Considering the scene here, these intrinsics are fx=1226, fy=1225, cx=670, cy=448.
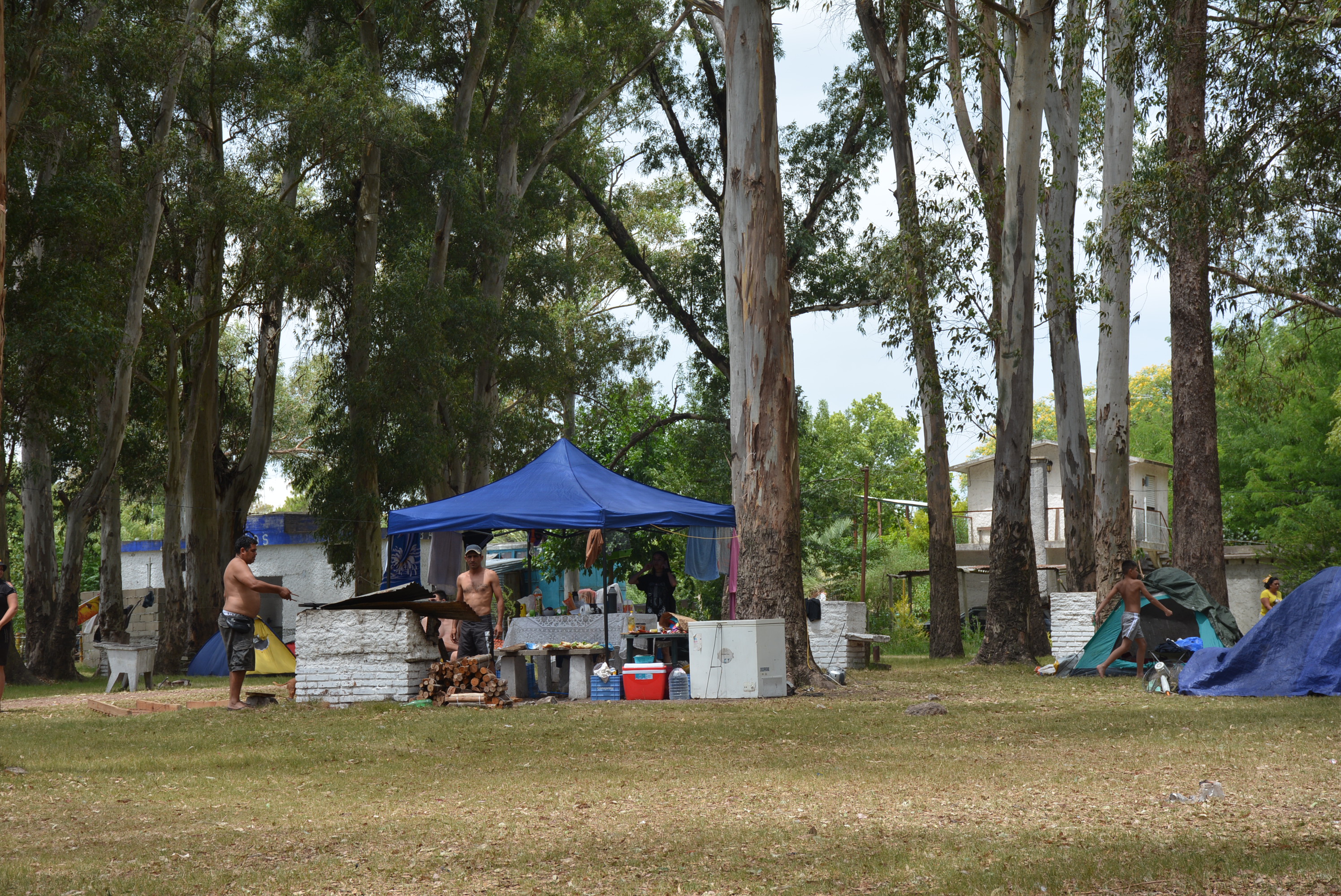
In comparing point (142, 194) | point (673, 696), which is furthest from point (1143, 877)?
point (142, 194)

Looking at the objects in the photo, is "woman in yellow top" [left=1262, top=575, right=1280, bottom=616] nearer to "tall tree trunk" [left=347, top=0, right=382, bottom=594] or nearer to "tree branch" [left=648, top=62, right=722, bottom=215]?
"tree branch" [left=648, top=62, right=722, bottom=215]

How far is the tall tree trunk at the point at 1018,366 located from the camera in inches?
709

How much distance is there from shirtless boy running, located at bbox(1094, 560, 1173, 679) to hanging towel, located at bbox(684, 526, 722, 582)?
5903 millimetres

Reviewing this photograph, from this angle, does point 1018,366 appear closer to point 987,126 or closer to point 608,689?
point 987,126

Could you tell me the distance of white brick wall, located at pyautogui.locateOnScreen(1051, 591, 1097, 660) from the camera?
1683cm

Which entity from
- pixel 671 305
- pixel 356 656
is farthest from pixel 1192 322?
pixel 671 305

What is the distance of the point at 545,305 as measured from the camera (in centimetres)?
3225

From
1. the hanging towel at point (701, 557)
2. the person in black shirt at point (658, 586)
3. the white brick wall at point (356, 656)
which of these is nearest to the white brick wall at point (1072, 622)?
the hanging towel at point (701, 557)

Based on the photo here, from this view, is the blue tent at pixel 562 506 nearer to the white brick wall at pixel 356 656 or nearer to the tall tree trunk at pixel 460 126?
the white brick wall at pixel 356 656

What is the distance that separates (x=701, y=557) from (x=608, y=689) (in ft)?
19.2

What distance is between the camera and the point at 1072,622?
1700cm

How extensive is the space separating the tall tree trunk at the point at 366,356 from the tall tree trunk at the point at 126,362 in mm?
3445

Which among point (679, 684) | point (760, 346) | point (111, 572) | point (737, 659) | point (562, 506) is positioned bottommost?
point (679, 684)

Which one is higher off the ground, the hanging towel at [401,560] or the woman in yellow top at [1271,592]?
the hanging towel at [401,560]
